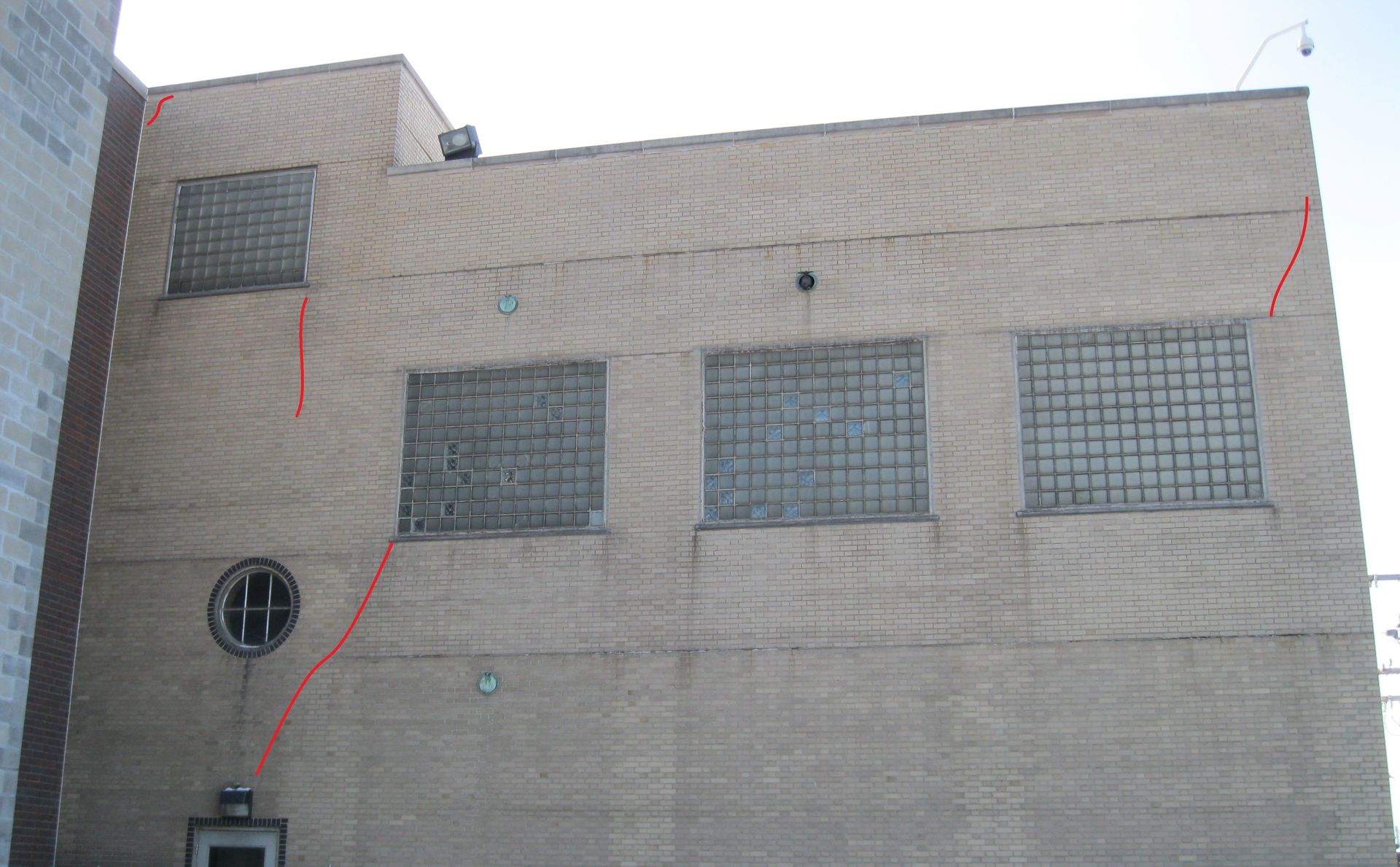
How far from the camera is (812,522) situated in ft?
56.3

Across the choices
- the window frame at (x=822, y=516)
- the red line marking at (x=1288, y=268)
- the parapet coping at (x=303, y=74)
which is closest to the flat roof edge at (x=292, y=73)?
the parapet coping at (x=303, y=74)

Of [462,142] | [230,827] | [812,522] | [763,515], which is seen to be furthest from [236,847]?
[462,142]

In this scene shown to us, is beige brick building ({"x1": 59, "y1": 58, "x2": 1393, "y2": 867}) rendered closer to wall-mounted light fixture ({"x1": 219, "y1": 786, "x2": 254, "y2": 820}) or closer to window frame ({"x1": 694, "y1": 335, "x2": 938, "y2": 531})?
window frame ({"x1": 694, "y1": 335, "x2": 938, "y2": 531})

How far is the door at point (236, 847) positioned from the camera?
17.2 meters

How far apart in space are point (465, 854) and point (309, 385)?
6.82 meters

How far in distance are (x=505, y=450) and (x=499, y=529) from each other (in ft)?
3.64

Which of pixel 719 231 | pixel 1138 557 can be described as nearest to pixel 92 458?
pixel 719 231

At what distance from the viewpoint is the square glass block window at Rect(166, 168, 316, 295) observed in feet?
64.9

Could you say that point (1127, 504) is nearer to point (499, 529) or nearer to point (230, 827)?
point (499, 529)

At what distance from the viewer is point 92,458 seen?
1794 centimetres

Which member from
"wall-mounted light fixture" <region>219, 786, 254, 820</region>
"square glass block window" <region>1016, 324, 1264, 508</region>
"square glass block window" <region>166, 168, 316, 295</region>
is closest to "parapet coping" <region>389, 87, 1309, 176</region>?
"square glass block window" <region>166, 168, 316, 295</region>

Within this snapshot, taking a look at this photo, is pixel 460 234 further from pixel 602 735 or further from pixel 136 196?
pixel 602 735

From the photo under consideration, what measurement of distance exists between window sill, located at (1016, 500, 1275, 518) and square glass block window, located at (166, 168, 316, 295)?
35.6 ft

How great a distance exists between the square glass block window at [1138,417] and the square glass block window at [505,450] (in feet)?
18.8
